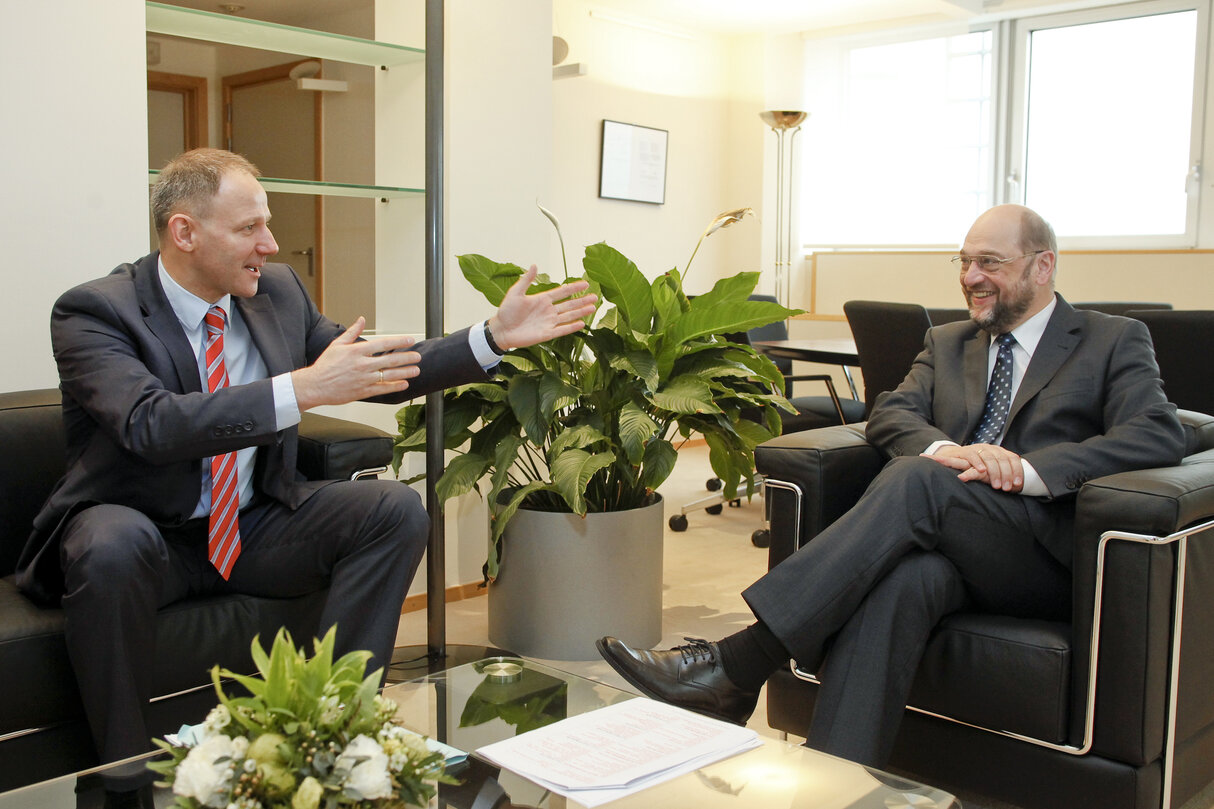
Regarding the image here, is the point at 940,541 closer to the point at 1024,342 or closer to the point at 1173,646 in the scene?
the point at 1173,646

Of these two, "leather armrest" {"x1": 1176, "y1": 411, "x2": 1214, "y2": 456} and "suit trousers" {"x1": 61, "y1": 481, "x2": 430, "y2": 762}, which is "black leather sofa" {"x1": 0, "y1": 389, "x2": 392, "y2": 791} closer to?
"suit trousers" {"x1": 61, "y1": 481, "x2": 430, "y2": 762}

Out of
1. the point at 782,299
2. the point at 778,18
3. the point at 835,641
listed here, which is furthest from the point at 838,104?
the point at 835,641

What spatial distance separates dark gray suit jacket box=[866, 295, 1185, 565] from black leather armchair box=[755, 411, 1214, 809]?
12cm

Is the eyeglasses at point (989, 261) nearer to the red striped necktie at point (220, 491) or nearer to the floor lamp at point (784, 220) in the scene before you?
the red striped necktie at point (220, 491)

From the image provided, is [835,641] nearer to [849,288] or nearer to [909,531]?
[909,531]

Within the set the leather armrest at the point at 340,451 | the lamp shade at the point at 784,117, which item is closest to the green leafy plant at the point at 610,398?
the leather armrest at the point at 340,451

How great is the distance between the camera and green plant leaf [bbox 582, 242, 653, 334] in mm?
2807

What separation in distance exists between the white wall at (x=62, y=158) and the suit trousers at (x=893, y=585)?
1.70 metres

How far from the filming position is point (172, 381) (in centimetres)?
218

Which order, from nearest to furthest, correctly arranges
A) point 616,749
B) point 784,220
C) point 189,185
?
point 616,749
point 189,185
point 784,220

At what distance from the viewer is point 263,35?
2859 millimetres

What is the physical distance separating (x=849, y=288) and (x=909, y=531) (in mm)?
4918

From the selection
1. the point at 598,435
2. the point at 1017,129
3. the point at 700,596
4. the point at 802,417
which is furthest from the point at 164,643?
the point at 1017,129

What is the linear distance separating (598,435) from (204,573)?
104 cm
